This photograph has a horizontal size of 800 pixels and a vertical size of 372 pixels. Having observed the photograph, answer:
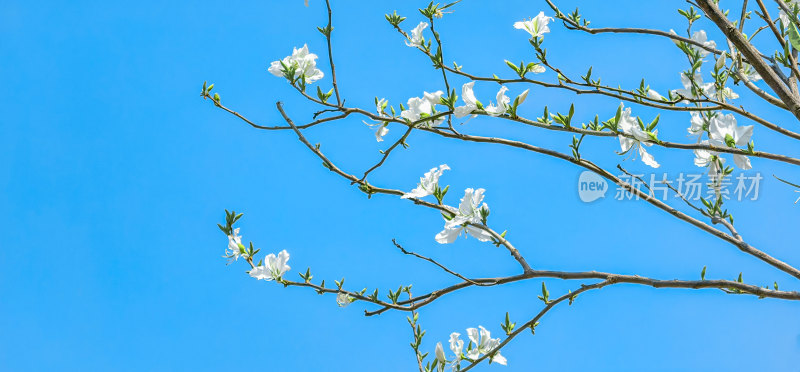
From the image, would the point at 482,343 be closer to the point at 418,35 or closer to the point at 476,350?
the point at 476,350

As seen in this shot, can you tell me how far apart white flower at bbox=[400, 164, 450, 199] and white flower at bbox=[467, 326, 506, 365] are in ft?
1.45

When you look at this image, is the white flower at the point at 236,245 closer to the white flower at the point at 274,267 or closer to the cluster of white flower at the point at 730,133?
the white flower at the point at 274,267

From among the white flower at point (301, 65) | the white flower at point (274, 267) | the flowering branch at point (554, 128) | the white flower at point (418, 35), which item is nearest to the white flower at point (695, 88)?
the flowering branch at point (554, 128)

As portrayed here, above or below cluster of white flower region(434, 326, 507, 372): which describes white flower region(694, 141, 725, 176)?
above

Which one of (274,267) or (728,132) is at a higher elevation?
(274,267)

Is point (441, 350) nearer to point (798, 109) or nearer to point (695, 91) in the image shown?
point (695, 91)

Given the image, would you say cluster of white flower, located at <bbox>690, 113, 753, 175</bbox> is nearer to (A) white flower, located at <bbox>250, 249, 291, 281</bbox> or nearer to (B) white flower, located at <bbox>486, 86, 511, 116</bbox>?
(B) white flower, located at <bbox>486, 86, 511, 116</bbox>

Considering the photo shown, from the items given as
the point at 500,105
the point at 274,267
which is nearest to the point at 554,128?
the point at 500,105

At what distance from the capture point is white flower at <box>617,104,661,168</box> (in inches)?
55.4

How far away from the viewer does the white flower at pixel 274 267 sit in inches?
69.9

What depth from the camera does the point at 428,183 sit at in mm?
1716

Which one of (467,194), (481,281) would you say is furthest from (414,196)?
(481,281)

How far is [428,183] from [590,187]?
73 cm

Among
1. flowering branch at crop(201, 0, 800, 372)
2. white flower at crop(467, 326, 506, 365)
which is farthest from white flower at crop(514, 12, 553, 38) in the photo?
white flower at crop(467, 326, 506, 365)
